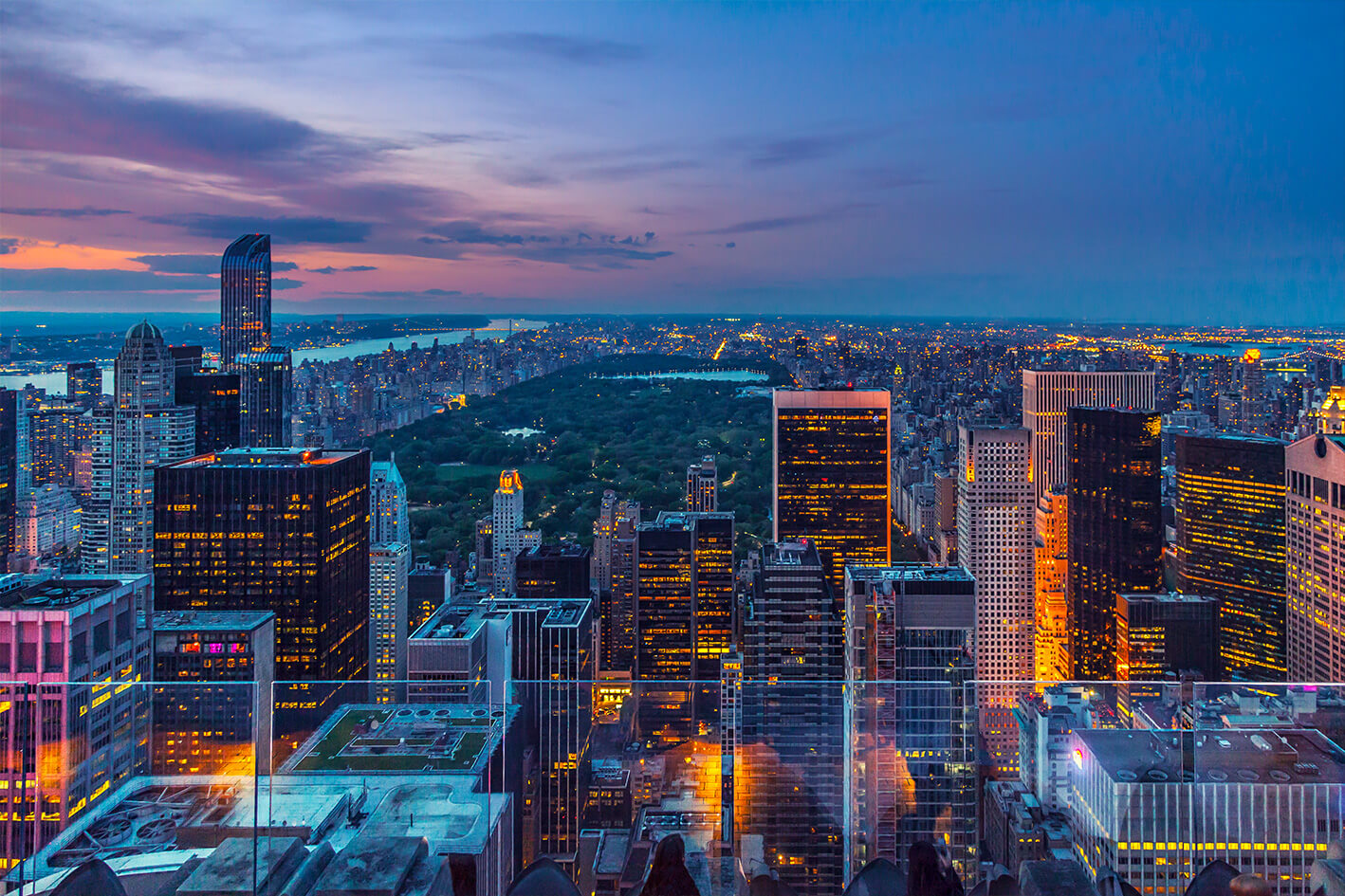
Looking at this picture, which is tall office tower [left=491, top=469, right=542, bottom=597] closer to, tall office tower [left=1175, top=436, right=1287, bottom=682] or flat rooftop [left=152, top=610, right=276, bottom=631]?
flat rooftop [left=152, top=610, right=276, bottom=631]

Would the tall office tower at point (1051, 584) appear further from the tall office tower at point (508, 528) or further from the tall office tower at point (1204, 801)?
the tall office tower at point (1204, 801)

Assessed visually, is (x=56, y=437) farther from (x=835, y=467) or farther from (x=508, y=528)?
(x=835, y=467)

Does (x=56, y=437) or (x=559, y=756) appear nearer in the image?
(x=559, y=756)

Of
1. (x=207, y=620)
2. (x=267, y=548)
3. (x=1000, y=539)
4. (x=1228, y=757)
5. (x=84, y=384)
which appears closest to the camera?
(x=1228, y=757)

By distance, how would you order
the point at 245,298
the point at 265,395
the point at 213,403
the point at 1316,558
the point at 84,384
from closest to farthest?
the point at 1316,558, the point at 84,384, the point at 213,403, the point at 265,395, the point at 245,298

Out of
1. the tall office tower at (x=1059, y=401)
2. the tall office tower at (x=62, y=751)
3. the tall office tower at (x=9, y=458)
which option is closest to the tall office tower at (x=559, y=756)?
the tall office tower at (x=62, y=751)

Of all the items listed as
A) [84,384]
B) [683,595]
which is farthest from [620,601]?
[84,384]

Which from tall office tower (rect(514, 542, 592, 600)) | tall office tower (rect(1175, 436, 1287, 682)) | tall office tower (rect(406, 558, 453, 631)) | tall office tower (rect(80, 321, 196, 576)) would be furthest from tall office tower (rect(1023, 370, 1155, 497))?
tall office tower (rect(80, 321, 196, 576))

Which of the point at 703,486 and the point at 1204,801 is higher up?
the point at 1204,801
